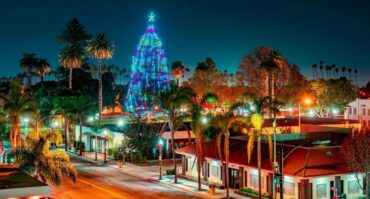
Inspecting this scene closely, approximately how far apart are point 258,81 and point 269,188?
87077mm

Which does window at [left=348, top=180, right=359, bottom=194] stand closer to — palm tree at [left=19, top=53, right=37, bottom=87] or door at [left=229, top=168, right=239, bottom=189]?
door at [left=229, top=168, right=239, bottom=189]

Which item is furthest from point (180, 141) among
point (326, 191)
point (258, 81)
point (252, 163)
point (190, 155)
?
point (258, 81)

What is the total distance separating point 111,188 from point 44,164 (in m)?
12.9

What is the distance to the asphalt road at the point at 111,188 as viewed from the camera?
45.2m

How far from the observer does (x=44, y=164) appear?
36812 mm

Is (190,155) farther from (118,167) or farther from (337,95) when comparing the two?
(337,95)

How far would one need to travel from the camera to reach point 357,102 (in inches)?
4387

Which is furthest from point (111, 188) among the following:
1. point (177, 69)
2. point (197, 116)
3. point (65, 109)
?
point (177, 69)

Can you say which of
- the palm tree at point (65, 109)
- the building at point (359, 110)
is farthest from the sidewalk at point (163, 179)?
the building at point (359, 110)

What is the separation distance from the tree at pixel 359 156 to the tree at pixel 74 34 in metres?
97.5

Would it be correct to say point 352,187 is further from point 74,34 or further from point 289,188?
point 74,34

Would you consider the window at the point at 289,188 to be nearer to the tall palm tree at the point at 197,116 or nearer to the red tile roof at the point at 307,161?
the red tile roof at the point at 307,161

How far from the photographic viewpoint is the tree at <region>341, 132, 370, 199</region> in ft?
128

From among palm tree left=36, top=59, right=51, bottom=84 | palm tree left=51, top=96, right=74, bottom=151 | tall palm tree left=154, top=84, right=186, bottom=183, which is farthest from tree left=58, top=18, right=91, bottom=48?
tall palm tree left=154, top=84, right=186, bottom=183
